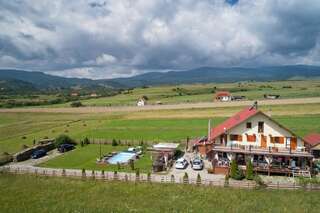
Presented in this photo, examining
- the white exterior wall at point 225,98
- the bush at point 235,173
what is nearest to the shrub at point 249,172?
the bush at point 235,173

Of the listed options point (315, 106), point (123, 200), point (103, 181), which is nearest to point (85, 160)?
point (103, 181)

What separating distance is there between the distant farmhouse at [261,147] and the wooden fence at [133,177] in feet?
14.1

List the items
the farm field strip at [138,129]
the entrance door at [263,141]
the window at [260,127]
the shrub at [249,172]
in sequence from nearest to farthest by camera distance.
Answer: the shrub at [249,172] < the entrance door at [263,141] < the window at [260,127] < the farm field strip at [138,129]

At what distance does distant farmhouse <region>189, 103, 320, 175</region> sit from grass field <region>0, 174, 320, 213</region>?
241 inches

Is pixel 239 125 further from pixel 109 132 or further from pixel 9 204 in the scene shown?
pixel 109 132

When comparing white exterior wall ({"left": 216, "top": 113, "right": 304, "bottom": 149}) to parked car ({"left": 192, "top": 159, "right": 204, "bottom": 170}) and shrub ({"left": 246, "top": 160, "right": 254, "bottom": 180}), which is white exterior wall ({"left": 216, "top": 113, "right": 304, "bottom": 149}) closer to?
parked car ({"left": 192, "top": 159, "right": 204, "bottom": 170})

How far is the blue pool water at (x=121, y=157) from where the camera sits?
41125mm

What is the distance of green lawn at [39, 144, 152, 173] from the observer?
126 feet

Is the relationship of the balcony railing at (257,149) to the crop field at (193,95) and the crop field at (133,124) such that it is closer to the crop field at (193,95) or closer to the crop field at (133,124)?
the crop field at (133,124)

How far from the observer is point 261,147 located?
3719cm

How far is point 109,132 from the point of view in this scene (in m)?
61.7

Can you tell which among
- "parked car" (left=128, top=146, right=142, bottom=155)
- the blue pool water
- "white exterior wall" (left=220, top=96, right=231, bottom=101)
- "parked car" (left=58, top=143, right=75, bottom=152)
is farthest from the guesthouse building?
"white exterior wall" (left=220, top=96, right=231, bottom=101)

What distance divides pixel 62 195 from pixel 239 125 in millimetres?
20341

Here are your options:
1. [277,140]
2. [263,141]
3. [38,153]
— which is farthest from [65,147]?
[277,140]
